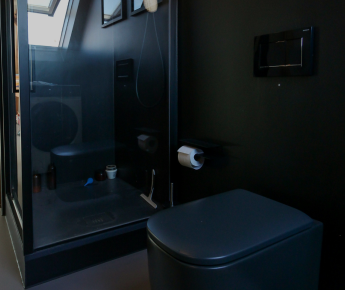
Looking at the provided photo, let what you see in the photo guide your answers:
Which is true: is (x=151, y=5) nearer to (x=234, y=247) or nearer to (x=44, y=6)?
(x=44, y=6)

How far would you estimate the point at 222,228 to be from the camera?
1.12 meters

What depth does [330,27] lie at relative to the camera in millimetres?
1261

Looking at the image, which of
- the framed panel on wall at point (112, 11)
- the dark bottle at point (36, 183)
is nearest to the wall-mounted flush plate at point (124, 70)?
the framed panel on wall at point (112, 11)

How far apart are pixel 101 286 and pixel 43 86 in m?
1.35

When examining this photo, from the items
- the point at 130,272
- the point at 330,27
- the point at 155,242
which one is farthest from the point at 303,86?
the point at 130,272

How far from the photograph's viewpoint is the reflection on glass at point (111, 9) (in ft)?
7.68

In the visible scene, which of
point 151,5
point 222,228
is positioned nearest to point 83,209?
point 222,228

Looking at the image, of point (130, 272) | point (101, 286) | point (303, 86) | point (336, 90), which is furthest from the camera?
point (130, 272)

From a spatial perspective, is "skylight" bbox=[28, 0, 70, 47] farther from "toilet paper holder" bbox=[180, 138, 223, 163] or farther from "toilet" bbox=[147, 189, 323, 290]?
"toilet" bbox=[147, 189, 323, 290]

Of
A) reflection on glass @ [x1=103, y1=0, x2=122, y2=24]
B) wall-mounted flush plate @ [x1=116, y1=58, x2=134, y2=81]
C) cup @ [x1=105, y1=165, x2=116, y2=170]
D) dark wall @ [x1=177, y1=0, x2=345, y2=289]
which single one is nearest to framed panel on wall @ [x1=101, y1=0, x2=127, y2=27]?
reflection on glass @ [x1=103, y1=0, x2=122, y2=24]

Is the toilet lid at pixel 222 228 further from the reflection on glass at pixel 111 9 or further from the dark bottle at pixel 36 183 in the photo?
the reflection on glass at pixel 111 9

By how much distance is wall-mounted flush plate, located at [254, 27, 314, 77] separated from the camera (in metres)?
1.33

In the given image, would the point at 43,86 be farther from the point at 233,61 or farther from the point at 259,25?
the point at 259,25

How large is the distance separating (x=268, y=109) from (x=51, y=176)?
1.56 meters
